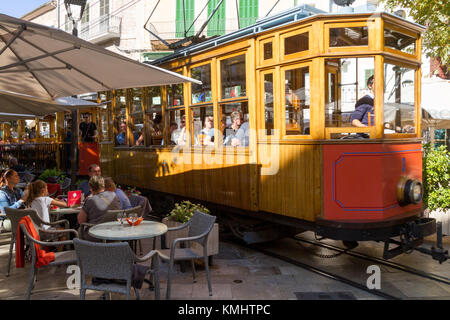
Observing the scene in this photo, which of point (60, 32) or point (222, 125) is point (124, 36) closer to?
point (222, 125)

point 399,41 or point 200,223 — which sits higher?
point 399,41

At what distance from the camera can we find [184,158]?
706cm

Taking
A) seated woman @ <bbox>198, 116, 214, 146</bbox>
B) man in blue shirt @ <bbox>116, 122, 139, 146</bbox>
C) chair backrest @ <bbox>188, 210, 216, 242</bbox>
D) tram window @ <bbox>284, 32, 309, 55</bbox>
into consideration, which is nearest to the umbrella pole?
man in blue shirt @ <bbox>116, 122, 139, 146</bbox>

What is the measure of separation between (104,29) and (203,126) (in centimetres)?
1590

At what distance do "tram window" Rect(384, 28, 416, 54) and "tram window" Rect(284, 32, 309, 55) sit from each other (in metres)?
0.94

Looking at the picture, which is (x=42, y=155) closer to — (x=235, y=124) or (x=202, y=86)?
(x=202, y=86)

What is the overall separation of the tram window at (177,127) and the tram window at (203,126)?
0.98ft

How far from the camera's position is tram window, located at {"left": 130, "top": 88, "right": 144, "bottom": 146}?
8346 millimetres

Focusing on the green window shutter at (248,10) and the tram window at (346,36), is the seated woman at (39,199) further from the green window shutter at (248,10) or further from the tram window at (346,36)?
A: the green window shutter at (248,10)

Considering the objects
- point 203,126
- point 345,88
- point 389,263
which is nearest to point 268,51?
point 345,88

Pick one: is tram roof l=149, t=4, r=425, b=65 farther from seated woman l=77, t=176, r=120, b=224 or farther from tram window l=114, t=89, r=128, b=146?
tram window l=114, t=89, r=128, b=146

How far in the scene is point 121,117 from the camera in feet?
30.0

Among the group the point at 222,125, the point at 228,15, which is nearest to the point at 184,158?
the point at 222,125
